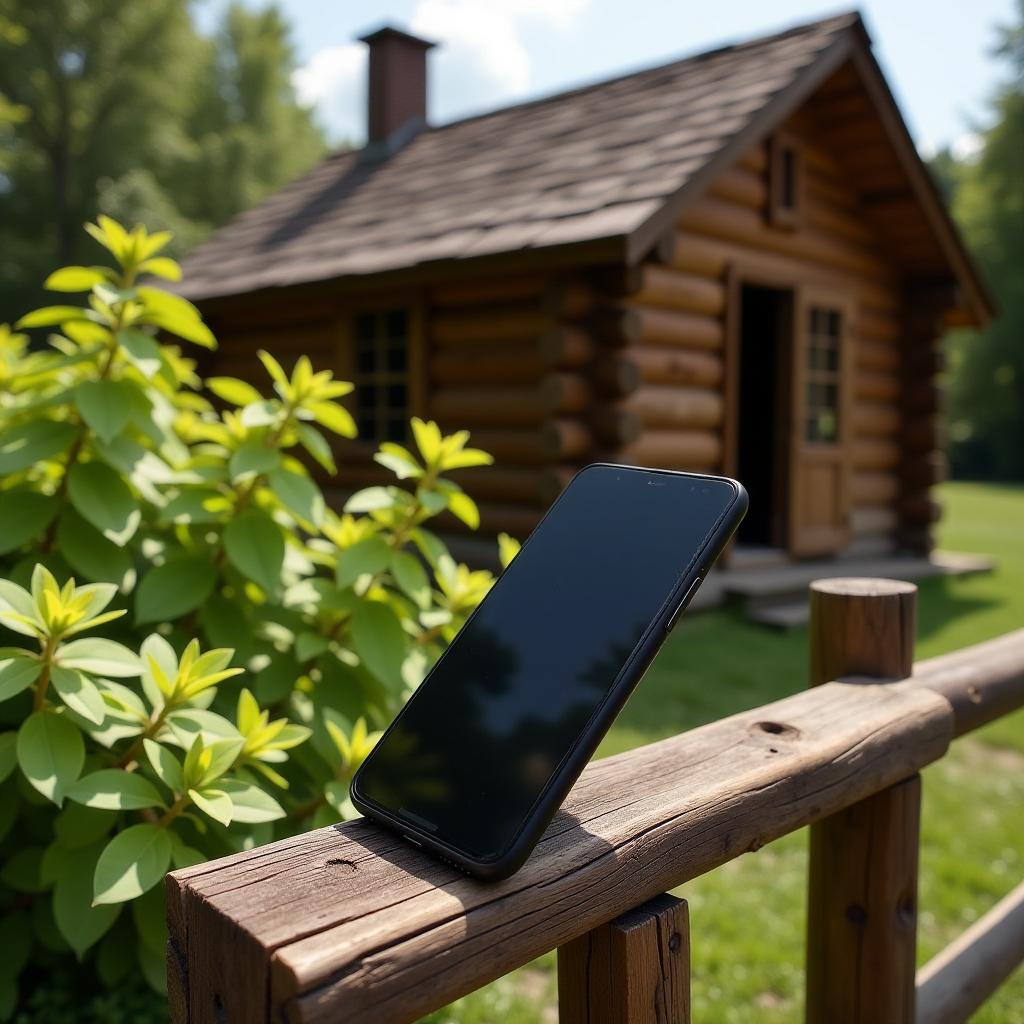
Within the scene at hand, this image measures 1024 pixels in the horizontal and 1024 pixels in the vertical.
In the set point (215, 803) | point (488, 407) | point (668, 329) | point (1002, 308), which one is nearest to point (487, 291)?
point (488, 407)

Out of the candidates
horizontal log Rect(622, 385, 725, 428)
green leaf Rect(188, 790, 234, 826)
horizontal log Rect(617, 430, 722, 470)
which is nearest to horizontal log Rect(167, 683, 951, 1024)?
green leaf Rect(188, 790, 234, 826)

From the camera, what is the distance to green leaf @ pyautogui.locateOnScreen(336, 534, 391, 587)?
171 cm

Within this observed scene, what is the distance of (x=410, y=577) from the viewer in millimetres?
1817

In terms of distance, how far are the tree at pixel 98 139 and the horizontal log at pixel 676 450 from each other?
20770 millimetres

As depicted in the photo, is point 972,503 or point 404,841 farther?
point 972,503

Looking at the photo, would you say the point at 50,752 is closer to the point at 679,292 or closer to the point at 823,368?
the point at 679,292

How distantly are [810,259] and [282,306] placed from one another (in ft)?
17.5

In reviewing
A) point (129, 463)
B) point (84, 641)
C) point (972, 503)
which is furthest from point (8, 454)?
point (972, 503)

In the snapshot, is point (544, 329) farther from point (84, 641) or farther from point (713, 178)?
point (84, 641)

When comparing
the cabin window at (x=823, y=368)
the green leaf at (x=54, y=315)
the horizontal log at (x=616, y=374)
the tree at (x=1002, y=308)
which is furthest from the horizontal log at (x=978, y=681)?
the tree at (x=1002, y=308)

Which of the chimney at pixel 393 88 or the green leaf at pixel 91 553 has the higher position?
the chimney at pixel 393 88

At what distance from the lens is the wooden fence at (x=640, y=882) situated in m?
0.85

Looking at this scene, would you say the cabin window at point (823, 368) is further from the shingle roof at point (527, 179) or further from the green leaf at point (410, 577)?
the green leaf at point (410, 577)

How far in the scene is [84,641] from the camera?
54.2 inches
